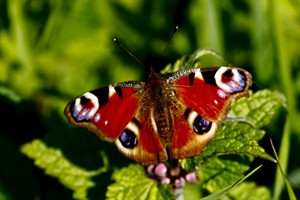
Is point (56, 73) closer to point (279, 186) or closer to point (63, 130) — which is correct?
point (63, 130)

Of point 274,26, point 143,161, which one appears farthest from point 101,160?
point 274,26

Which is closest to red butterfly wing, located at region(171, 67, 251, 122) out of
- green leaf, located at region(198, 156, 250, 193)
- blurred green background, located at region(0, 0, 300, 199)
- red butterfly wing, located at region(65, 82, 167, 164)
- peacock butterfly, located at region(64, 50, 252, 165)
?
peacock butterfly, located at region(64, 50, 252, 165)

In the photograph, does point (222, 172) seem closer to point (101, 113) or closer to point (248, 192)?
point (248, 192)

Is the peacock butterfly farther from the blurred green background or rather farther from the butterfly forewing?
the blurred green background

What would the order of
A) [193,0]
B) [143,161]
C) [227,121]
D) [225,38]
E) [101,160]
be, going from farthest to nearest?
[193,0] → [225,38] → [101,160] → [227,121] → [143,161]

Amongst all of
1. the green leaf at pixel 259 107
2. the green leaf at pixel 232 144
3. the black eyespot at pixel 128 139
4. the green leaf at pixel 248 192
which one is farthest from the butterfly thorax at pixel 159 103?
the green leaf at pixel 248 192

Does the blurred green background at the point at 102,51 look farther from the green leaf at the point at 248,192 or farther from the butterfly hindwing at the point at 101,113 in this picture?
the butterfly hindwing at the point at 101,113
